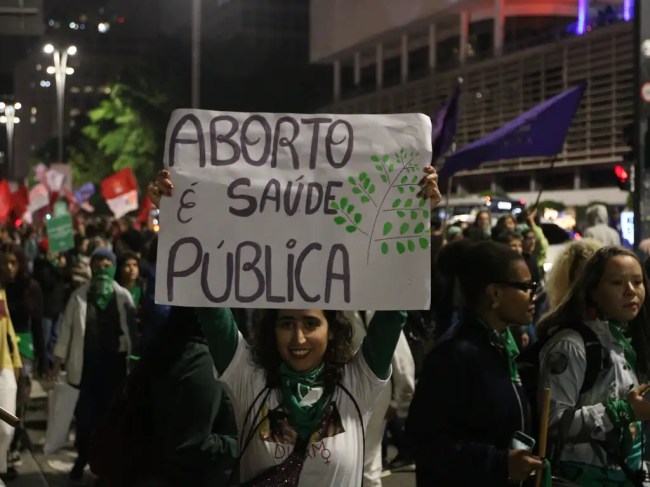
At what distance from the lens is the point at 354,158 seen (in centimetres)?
385

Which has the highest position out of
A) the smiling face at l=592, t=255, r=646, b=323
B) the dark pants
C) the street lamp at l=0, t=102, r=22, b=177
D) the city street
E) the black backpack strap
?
the street lamp at l=0, t=102, r=22, b=177

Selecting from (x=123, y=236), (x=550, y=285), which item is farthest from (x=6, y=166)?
(x=550, y=285)

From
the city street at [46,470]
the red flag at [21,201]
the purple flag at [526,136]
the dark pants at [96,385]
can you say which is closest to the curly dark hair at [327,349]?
the city street at [46,470]

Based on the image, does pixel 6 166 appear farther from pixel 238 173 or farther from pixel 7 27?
pixel 238 173

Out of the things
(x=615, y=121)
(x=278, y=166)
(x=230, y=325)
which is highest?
(x=615, y=121)

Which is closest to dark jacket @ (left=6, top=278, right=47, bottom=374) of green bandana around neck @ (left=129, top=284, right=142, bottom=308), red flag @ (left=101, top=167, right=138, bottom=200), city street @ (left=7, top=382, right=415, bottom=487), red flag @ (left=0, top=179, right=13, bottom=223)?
city street @ (left=7, top=382, right=415, bottom=487)

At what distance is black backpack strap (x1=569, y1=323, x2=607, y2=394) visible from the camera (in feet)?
13.4

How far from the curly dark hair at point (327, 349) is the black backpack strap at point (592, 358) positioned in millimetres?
879

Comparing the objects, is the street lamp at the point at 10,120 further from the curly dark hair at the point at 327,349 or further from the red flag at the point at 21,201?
the curly dark hair at the point at 327,349

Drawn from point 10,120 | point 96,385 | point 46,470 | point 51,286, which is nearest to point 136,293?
point 96,385

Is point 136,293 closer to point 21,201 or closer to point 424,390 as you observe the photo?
point 424,390

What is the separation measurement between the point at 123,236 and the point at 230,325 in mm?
14259

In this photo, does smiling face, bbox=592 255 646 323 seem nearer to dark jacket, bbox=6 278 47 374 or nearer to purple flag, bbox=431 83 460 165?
dark jacket, bbox=6 278 47 374

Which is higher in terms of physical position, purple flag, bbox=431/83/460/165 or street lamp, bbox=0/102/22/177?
street lamp, bbox=0/102/22/177
